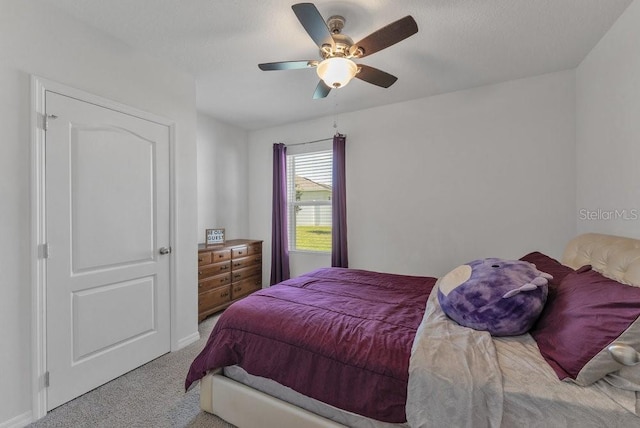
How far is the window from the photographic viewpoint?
12.9 ft

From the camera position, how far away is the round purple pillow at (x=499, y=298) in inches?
49.9

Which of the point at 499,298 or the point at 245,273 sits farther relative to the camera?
the point at 245,273

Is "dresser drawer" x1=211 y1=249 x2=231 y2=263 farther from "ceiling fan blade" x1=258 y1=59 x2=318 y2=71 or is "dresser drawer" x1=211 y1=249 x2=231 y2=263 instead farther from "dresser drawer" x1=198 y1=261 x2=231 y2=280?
"ceiling fan blade" x1=258 y1=59 x2=318 y2=71

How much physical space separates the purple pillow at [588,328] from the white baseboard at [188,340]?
2.69 meters

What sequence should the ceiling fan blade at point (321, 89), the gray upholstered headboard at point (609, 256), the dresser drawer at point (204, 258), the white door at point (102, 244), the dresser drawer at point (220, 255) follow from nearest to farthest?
1. the gray upholstered headboard at point (609, 256)
2. the white door at point (102, 244)
3. the ceiling fan blade at point (321, 89)
4. the dresser drawer at point (204, 258)
5. the dresser drawer at point (220, 255)

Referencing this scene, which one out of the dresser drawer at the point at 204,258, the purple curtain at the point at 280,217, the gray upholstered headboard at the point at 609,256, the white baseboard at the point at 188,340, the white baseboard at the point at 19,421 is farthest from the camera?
the purple curtain at the point at 280,217

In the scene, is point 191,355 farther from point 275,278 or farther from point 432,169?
point 432,169

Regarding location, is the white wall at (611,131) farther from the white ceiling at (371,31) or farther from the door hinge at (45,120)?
the door hinge at (45,120)

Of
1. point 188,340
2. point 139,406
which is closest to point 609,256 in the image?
point 139,406

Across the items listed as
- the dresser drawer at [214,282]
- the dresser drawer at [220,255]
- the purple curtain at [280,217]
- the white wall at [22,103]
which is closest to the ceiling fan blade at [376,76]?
the white wall at [22,103]

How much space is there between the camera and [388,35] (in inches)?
64.6

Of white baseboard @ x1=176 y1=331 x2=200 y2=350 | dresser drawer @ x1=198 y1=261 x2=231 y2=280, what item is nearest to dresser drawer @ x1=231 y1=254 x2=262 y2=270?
dresser drawer @ x1=198 y1=261 x2=231 y2=280

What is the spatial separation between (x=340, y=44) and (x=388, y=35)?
0.32m

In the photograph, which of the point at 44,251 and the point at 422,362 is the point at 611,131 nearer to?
the point at 422,362
